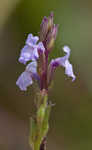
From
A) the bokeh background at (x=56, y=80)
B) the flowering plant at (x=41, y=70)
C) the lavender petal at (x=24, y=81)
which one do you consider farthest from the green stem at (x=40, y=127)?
the bokeh background at (x=56, y=80)

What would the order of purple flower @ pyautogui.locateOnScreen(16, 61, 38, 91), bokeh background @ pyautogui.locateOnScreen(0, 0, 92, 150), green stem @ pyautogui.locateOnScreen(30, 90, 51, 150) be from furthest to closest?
1. bokeh background @ pyautogui.locateOnScreen(0, 0, 92, 150)
2. purple flower @ pyautogui.locateOnScreen(16, 61, 38, 91)
3. green stem @ pyautogui.locateOnScreen(30, 90, 51, 150)

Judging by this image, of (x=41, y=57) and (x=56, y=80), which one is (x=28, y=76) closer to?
(x=41, y=57)

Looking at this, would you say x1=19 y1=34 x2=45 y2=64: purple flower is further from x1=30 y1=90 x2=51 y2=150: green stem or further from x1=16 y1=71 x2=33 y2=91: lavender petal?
x1=30 y1=90 x2=51 y2=150: green stem

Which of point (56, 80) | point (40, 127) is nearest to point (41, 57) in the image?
point (40, 127)

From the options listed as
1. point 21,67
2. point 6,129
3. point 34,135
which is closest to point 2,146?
point 6,129

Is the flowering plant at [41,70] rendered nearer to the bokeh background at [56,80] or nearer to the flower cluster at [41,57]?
the flower cluster at [41,57]

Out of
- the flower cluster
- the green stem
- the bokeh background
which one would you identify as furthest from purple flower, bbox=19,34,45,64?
the bokeh background

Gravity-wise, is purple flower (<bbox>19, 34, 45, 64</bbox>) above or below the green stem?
above
